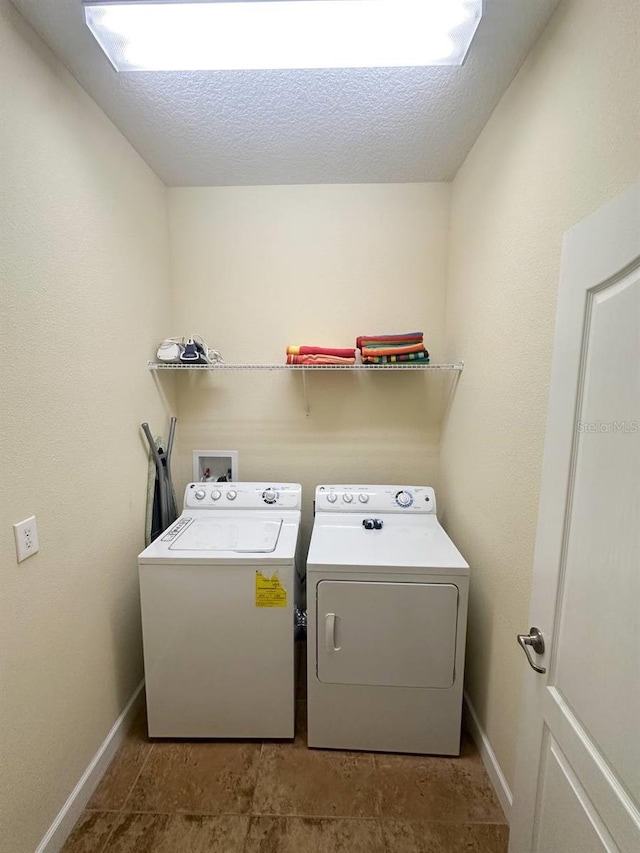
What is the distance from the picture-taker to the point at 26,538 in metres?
1.12

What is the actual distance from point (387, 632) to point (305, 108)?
2142 mm

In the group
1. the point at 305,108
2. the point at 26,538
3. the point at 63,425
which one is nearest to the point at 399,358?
the point at 305,108

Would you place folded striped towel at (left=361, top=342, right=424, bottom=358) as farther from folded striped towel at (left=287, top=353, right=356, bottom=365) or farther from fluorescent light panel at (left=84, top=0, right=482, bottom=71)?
fluorescent light panel at (left=84, top=0, right=482, bottom=71)

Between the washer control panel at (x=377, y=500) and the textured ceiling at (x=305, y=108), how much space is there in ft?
5.54

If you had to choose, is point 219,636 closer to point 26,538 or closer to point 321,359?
point 26,538

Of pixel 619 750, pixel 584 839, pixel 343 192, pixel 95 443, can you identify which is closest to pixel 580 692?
pixel 619 750

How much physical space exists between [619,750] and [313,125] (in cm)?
215

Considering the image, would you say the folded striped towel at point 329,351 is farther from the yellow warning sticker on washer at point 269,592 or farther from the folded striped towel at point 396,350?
the yellow warning sticker on washer at point 269,592

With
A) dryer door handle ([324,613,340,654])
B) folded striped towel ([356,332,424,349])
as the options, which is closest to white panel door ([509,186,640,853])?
dryer door handle ([324,613,340,654])

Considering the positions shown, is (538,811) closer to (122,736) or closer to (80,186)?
(122,736)

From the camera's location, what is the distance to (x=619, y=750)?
0.66m

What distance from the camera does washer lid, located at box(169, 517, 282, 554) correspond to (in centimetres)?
160

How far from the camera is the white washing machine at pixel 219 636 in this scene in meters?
1.52

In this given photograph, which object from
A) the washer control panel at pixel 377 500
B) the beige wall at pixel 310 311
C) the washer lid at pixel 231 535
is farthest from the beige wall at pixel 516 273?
the washer lid at pixel 231 535
